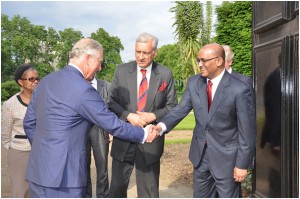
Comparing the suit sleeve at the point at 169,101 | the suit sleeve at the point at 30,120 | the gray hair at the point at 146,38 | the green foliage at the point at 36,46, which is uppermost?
the green foliage at the point at 36,46

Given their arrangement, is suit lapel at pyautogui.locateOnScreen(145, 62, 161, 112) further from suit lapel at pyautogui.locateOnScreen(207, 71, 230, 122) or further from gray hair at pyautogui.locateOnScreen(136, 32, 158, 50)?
suit lapel at pyautogui.locateOnScreen(207, 71, 230, 122)

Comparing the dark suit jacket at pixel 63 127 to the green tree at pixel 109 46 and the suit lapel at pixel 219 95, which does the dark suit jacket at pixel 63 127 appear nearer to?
the suit lapel at pixel 219 95

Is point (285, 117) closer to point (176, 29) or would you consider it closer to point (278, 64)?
point (278, 64)

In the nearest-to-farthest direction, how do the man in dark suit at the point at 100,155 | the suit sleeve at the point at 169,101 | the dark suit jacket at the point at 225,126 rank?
the dark suit jacket at the point at 225,126 < the suit sleeve at the point at 169,101 < the man in dark suit at the point at 100,155

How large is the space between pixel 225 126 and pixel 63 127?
5.44 ft

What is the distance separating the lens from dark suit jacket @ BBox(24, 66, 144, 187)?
338 centimetres

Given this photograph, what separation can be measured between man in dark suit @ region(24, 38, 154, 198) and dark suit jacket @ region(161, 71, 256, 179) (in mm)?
1109

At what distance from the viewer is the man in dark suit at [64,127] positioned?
11.1ft

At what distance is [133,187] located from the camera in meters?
7.48

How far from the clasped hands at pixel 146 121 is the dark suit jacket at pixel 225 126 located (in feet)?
1.69

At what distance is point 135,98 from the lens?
4.88 metres

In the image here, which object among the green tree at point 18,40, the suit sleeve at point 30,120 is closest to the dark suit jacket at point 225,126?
the suit sleeve at point 30,120

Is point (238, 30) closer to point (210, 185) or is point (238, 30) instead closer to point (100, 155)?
point (100, 155)

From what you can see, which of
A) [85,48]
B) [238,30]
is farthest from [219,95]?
[238,30]
